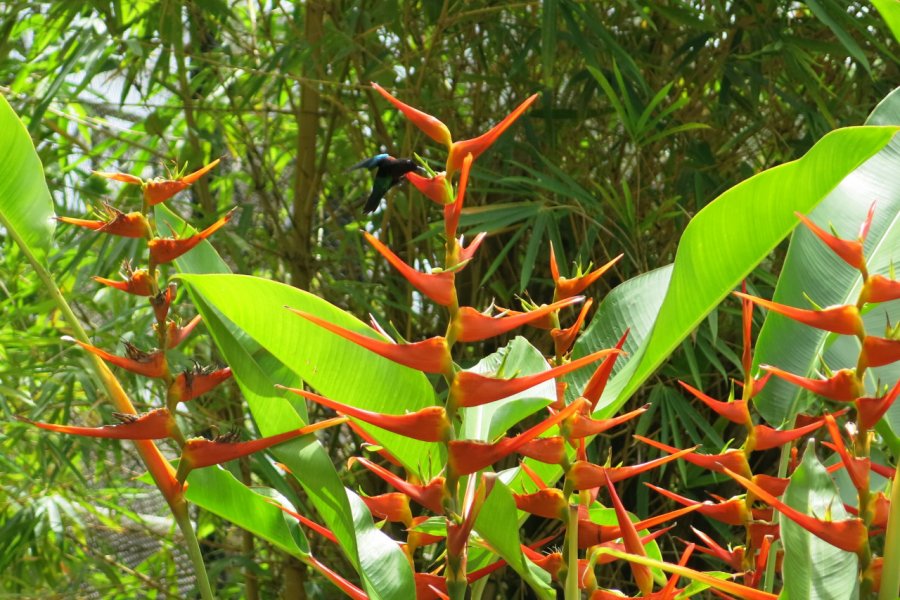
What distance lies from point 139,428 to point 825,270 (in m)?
0.35

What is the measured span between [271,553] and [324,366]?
1375 millimetres

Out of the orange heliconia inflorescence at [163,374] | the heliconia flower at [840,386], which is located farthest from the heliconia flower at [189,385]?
the heliconia flower at [840,386]

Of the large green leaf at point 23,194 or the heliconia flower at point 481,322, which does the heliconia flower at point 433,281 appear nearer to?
the heliconia flower at point 481,322

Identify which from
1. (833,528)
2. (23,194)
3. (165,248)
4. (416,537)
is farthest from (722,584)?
(23,194)

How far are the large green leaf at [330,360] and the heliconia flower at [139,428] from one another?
5cm

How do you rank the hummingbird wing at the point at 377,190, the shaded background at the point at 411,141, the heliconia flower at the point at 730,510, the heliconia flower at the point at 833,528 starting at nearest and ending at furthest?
the heliconia flower at the point at 833,528
the heliconia flower at the point at 730,510
the hummingbird wing at the point at 377,190
the shaded background at the point at 411,141

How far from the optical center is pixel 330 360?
17.7 inches

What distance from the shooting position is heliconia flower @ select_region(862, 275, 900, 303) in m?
0.35

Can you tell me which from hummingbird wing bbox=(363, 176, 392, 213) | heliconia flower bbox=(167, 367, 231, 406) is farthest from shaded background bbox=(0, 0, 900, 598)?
heliconia flower bbox=(167, 367, 231, 406)

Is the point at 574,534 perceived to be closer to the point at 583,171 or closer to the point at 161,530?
the point at 583,171

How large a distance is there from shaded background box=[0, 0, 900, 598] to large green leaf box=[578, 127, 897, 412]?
85 cm

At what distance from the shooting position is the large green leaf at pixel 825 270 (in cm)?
52

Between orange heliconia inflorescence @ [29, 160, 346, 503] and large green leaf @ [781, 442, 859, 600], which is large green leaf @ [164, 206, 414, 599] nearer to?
orange heliconia inflorescence @ [29, 160, 346, 503]

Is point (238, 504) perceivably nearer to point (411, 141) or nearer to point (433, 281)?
point (433, 281)
